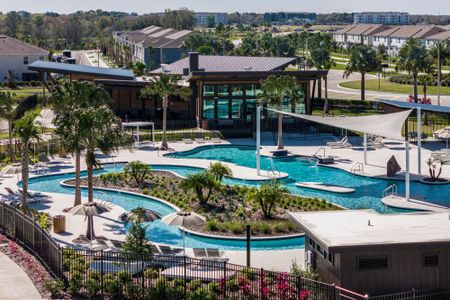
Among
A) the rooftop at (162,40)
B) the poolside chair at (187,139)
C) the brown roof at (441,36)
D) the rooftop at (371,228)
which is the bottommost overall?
the poolside chair at (187,139)

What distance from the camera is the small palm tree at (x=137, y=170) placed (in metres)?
39.5

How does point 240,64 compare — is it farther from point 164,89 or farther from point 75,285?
point 75,285

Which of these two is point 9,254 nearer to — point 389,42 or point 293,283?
point 293,283

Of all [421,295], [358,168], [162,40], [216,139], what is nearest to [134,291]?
[421,295]

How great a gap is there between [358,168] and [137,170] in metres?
12.9

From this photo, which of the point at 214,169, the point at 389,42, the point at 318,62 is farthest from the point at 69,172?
the point at 389,42

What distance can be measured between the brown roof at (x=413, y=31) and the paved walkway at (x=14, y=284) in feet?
381

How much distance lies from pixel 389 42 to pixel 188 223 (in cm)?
12277

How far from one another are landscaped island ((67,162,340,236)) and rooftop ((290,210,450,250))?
18.0ft

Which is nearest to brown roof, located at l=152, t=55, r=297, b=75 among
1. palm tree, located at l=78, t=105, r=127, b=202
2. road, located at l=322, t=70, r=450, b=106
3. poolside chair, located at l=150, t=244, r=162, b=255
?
road, located at l=322, t=70, r=450, b=106

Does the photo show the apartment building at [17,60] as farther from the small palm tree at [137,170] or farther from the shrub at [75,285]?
the shrub at [75,285]

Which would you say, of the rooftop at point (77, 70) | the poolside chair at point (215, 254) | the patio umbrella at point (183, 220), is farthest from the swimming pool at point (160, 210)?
the rooftop at point (77, 70)

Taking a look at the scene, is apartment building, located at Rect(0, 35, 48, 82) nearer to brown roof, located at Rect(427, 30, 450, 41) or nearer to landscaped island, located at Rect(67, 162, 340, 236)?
landscaped island, located at Rect(67, 162, 340, 236)

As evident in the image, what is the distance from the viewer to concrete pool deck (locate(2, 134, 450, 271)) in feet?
87.8
